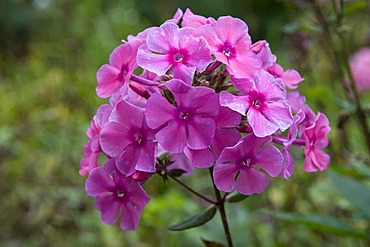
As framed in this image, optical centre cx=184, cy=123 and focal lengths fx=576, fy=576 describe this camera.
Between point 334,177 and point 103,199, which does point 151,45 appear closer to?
point 103,199

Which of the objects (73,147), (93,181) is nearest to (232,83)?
(93,181)

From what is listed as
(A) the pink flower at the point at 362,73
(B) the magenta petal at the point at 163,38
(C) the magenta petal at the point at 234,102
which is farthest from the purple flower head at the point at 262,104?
(A) the pink flower at the point at 362,73

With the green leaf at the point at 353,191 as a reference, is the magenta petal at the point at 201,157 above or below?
above

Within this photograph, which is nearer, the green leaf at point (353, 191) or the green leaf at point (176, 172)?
the green leaf at point (176, 172)

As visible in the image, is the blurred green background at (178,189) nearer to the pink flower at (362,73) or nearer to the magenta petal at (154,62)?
the pink flower at (362,73)

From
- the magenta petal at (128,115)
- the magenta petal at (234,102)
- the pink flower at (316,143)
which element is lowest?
the pink flower at (316,143)

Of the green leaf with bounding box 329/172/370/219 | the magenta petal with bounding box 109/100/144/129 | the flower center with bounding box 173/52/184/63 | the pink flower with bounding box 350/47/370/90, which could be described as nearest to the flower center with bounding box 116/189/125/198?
the magenta petal with bounding box 109/100/144/129

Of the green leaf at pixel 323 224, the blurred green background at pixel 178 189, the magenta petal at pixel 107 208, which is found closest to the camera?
the magenta petal at pixel 107 208
